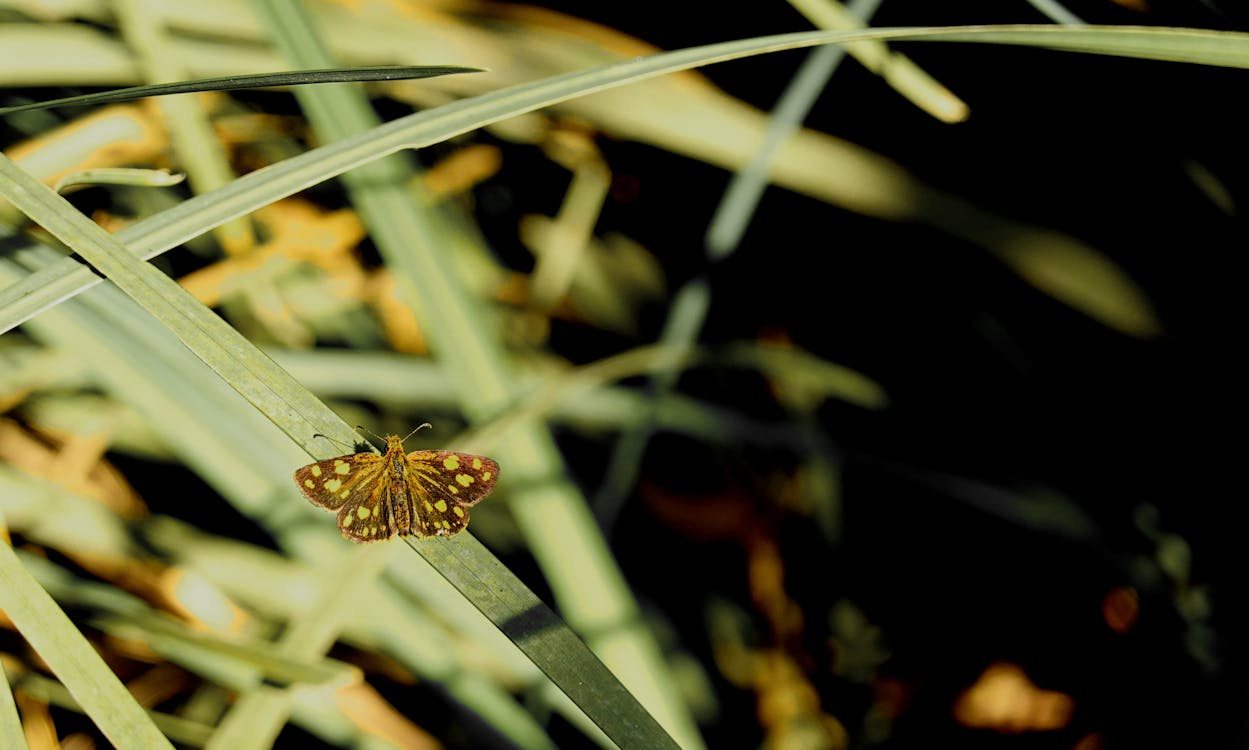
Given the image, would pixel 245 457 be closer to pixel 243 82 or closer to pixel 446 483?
pixel 446 483

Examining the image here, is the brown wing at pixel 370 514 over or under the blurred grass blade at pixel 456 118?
under

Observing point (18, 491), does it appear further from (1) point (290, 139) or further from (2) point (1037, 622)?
(2) point (1037, 622)

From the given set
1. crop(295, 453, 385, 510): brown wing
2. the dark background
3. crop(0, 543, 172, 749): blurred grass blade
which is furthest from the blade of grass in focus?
the dark background

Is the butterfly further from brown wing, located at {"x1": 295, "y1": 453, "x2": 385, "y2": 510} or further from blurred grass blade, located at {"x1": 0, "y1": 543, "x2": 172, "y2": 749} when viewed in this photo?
blurred grass blade, located at {"x1": 0, "y1": 543, "x2": 172, "y2": 749}

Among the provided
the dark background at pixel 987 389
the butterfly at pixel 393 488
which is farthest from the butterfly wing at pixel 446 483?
the dark background at pixel 987 389

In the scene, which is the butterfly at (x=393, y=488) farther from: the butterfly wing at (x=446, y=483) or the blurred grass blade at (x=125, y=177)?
the blurred grass blade at (x=125, y=177)

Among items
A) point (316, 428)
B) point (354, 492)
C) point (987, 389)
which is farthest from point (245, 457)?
point (987, 389)
